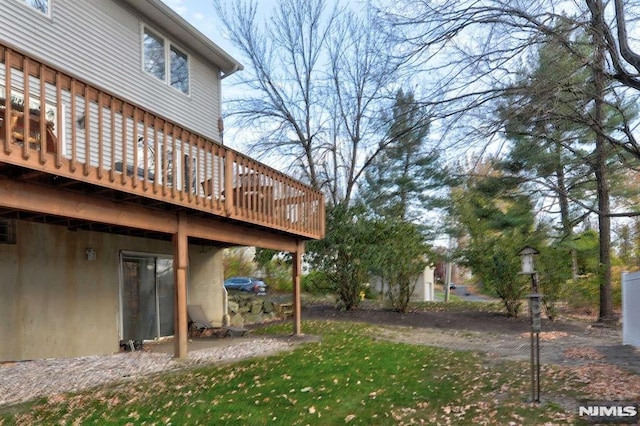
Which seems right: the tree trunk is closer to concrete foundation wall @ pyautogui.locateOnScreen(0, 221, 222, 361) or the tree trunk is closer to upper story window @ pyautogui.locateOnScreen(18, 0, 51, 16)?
concrete foundation wall @ pyautogui.locateOnScreen(0, 221, 222, 361)

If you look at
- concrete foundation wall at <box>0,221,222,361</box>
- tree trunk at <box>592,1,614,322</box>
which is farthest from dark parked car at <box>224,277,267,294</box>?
tree trunk at <box>592,1,614,322</box>

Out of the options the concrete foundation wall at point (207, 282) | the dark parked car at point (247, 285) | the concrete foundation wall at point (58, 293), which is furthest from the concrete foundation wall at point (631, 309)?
the dark parked car at point (247, 285)

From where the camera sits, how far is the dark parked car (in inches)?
927

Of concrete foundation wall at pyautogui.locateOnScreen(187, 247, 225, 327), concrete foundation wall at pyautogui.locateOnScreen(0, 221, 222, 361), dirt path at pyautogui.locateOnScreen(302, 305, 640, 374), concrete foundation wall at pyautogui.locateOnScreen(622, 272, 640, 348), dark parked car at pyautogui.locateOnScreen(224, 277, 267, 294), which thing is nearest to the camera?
concrete foundation wall at pyautogui.locateOnScreen(0, 221, 222, 361)

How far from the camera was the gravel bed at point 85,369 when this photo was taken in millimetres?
5547

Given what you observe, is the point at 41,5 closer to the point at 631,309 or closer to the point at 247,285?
the point at 631,309

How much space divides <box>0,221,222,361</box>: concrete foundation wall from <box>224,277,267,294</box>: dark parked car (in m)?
14.2

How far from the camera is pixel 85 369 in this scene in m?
6.62

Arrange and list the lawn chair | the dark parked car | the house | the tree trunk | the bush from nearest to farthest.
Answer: the tree trunk → the house → the lawn chair → the bush → the dark parked car

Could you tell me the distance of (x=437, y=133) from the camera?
5.79 metres

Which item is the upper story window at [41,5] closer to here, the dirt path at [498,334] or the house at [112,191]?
the house at [112,191]

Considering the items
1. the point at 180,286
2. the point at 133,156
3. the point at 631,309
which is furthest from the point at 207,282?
the point at 631,309

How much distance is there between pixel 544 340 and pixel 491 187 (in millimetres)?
4599

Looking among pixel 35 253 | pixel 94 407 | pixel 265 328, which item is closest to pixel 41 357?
pixel 35 253
